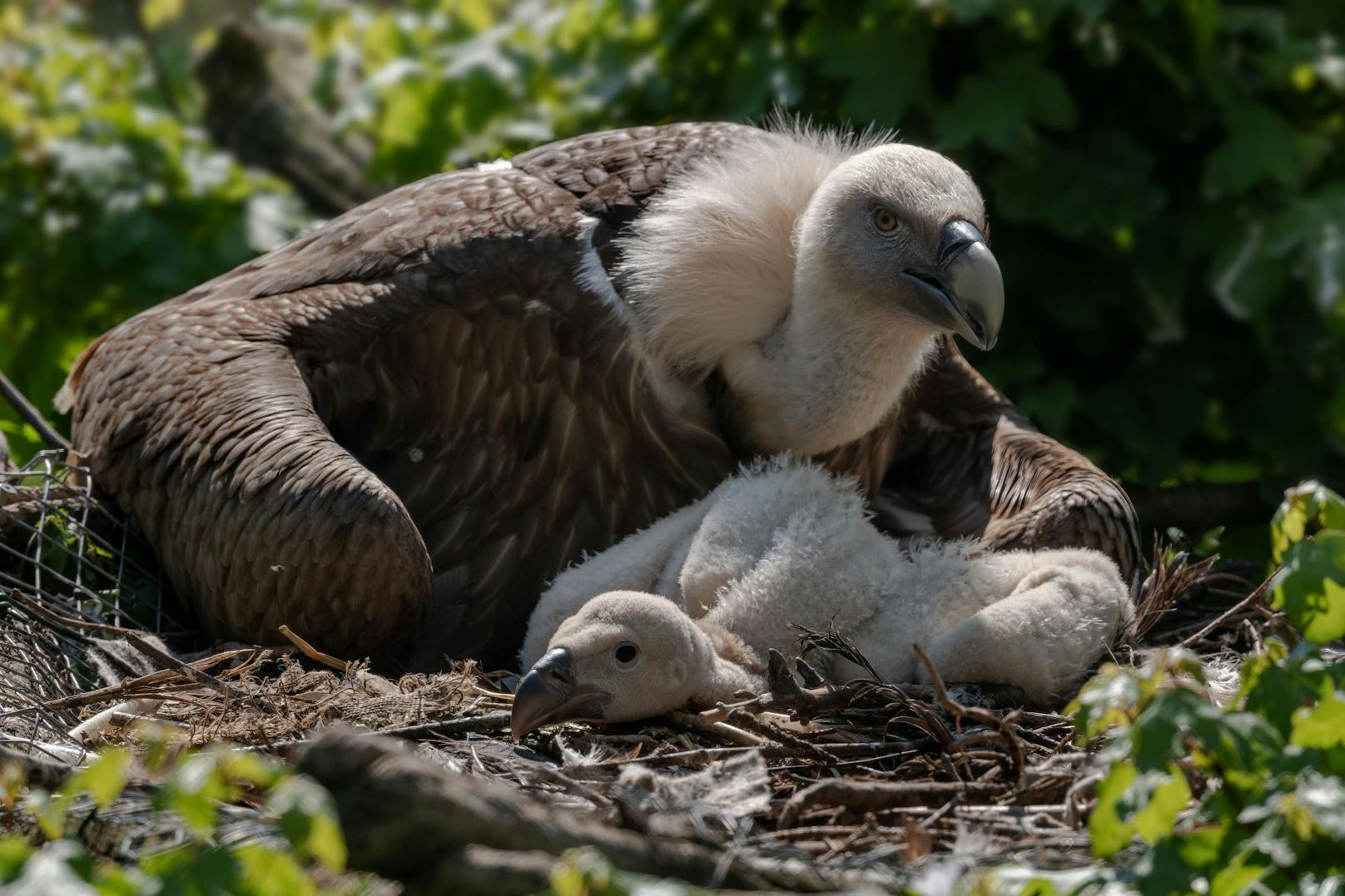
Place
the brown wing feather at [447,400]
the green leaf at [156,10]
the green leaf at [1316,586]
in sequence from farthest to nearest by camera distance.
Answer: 1. the green leaf at [156,10]
2. the brown wing feather at [447,400]
3. the green leaf at [1316,586]

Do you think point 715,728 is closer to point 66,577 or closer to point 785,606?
point 785,606

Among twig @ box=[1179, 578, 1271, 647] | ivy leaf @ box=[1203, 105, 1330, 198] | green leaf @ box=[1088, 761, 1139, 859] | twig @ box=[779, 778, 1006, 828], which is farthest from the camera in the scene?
ivy leaf @ box=[1203, 105, 1330, 198]

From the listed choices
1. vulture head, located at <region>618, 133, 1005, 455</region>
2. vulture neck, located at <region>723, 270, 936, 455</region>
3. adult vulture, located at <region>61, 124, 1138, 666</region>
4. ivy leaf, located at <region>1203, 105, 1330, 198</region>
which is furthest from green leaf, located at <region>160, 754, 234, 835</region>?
ivy leaf, located at <region>1203, 105, 1330, 198</region>

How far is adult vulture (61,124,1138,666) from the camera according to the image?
4.74 meters

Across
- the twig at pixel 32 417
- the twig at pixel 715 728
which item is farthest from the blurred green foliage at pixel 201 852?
the twig at pixel 32 417

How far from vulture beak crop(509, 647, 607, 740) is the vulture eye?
0.27 ft

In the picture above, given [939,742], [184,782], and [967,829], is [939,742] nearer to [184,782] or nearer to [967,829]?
[967,829]

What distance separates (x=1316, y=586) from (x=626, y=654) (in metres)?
1.55

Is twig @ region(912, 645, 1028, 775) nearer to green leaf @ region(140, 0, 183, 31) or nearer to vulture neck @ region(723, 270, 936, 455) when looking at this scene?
vulture neck @ region(723, 270, 936, 455)

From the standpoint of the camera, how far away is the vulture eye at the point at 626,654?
12.9 ft

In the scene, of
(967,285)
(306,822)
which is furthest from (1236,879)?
(967,285)

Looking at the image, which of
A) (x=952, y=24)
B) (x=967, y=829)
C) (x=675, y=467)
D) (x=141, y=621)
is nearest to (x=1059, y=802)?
(x=967, y=829)

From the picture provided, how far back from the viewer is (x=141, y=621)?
4973 millimetres

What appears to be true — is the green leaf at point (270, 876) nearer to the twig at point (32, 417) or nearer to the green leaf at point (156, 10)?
the twig at point (32, 417)
